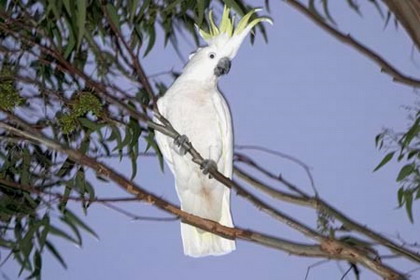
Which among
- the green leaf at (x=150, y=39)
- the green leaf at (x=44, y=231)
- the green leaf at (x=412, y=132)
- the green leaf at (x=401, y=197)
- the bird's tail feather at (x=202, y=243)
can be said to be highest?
the green leaf at (x=150, y=39)

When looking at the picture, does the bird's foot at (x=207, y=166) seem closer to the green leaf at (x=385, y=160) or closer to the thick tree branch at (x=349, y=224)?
the thick tree branch at (x=349, y=224)

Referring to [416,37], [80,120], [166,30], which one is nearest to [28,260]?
[80,120]

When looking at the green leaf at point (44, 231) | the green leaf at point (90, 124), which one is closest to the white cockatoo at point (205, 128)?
the green leaf at point (90, 124)

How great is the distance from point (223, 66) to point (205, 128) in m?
0.15

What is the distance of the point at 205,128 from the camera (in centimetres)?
182

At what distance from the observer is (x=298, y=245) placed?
1531 mm

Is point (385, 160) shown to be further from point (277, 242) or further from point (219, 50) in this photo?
point (277, 242)

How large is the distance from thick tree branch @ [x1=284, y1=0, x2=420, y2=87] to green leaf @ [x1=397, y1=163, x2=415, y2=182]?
37 centimetres

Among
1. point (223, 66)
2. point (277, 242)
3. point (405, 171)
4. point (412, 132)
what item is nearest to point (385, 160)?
point (405, 171)

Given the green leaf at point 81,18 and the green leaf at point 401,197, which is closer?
the green leaf at point 81,18

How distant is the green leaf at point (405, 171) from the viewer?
2.15 m

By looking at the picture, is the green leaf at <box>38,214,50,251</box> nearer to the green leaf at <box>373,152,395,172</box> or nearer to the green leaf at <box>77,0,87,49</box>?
the green leaf at <box>77,0,87,49</box>

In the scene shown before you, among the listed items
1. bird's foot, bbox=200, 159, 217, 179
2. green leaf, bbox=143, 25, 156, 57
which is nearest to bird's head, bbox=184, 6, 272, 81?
bird's foot, bbox=200, 159, 217, 179

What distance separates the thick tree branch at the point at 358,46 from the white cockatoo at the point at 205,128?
0.17m
